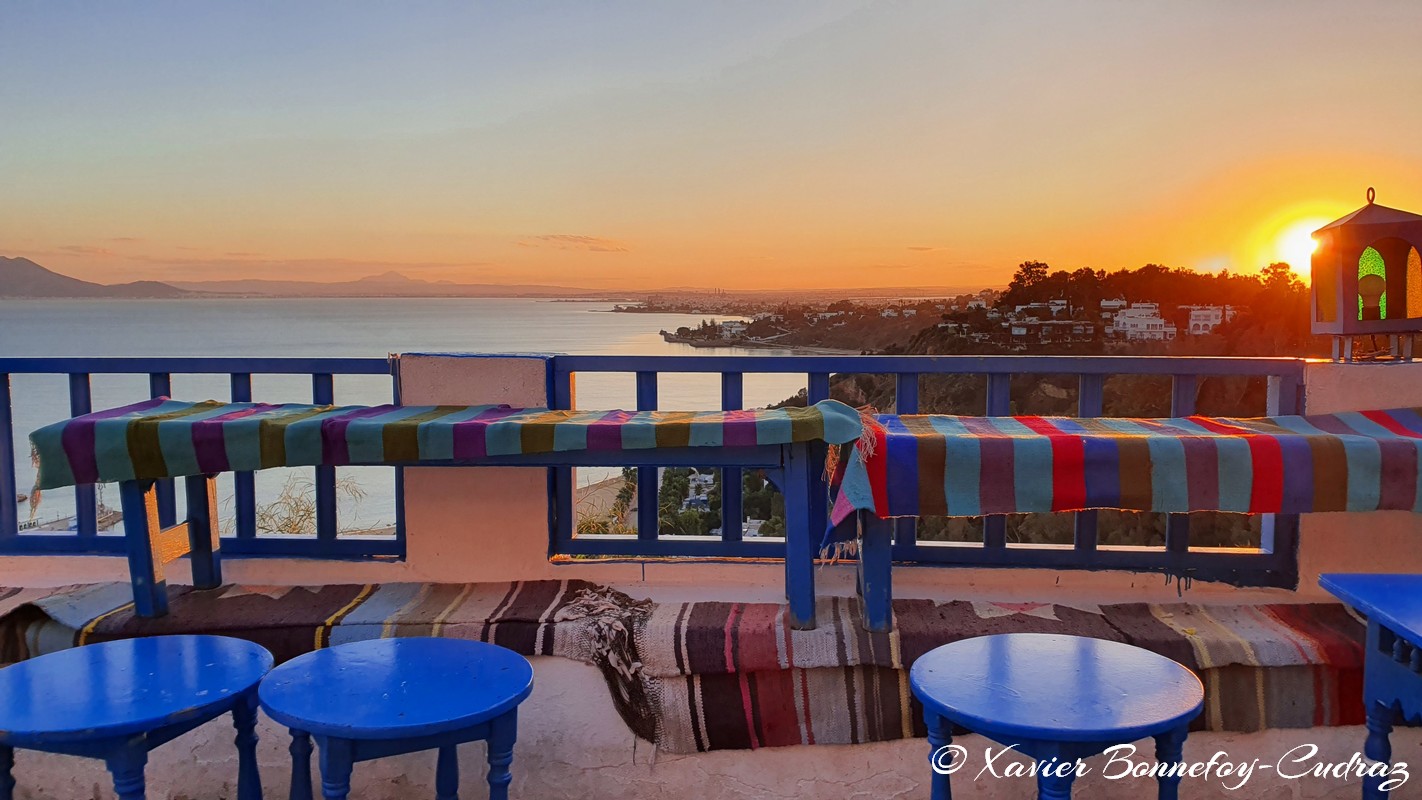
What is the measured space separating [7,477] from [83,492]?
0.34 metres

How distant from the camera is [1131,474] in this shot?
8.70 ft

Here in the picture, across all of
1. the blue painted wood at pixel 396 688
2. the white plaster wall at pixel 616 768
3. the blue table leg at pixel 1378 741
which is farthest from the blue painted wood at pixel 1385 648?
the blue painted wood at pixel 396 688

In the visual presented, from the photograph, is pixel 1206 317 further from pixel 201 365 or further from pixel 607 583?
pixel 201 365

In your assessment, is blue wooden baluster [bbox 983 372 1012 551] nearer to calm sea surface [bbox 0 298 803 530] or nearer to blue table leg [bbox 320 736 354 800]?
blue table leg [bbox 320 736 354 800]

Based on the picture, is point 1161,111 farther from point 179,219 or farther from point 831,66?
point 179,219

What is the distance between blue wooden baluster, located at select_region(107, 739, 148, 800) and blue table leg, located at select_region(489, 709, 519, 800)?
2.19 ft

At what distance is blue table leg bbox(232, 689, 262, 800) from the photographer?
210 centimetres

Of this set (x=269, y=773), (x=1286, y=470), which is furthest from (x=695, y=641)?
(x=1286, y=470)

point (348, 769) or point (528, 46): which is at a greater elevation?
point (528, 46)

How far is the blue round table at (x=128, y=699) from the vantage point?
70.6 inches

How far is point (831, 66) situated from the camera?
12.4 meters

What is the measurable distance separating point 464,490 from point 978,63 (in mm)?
9636

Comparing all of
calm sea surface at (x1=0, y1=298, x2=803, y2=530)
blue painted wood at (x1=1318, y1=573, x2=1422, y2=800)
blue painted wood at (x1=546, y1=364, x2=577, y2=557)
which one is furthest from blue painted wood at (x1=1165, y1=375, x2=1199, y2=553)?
calm sea surface at (x1=0, y1=298, x2=803, y2=530)

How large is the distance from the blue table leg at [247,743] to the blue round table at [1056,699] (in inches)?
58.0
